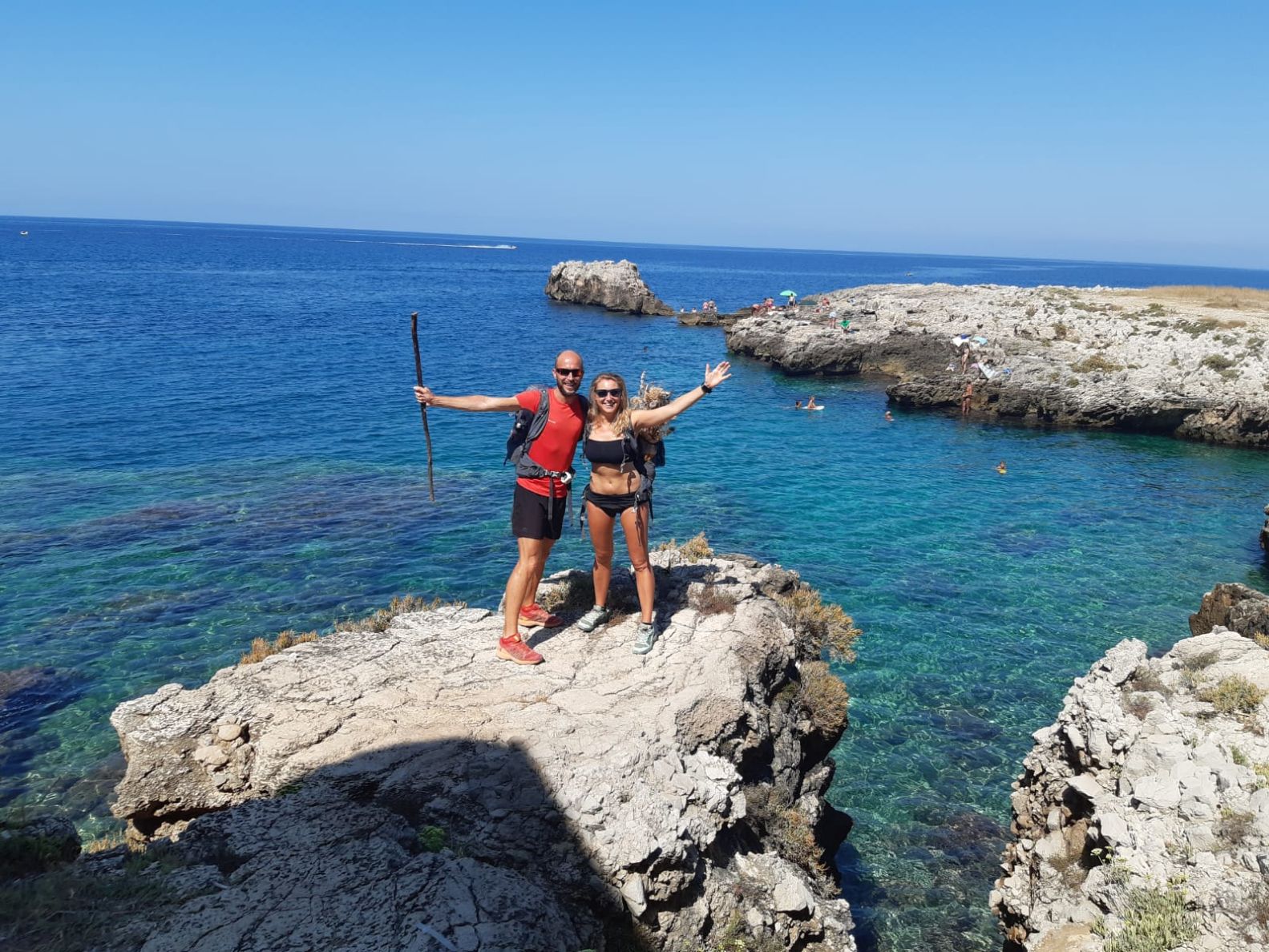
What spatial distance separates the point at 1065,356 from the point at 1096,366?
2.14 meters

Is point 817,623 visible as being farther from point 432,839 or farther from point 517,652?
point 432,839

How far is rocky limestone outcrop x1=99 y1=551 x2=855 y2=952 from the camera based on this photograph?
16.0 ft

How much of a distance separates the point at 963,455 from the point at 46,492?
3200 cm

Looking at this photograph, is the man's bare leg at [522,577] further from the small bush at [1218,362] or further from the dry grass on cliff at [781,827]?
the small bush at [1218,362]

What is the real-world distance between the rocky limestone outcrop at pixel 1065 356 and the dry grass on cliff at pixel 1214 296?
0.62 m

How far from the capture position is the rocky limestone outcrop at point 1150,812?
5.68 metres

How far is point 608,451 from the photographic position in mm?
7527

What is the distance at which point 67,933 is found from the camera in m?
4.21

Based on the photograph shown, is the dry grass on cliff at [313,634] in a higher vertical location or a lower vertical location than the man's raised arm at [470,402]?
lower

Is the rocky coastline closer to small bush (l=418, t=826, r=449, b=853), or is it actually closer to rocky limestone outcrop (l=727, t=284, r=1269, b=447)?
small bush (l=418, t=826, r=449, b=853)

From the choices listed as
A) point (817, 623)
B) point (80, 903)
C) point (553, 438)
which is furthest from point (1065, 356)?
point (80, 903)

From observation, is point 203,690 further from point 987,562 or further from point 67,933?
point 987,562

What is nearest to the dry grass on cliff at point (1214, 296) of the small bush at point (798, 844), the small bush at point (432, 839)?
the small bush at point (798, 844)

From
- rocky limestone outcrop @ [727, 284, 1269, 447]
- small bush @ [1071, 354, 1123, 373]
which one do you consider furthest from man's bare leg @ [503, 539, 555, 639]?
small bush @ [1071, 354, 1123, 373]
